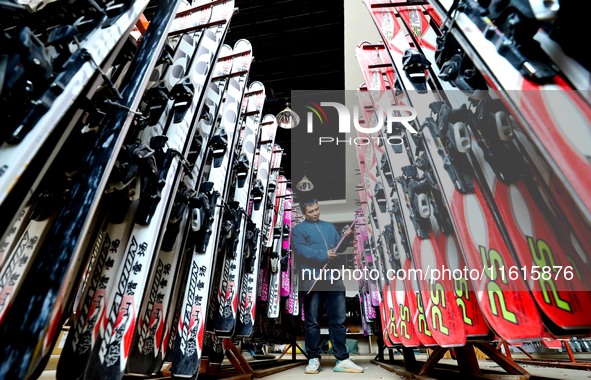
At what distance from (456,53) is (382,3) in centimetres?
94

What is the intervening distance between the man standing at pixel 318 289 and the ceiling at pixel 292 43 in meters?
2.50

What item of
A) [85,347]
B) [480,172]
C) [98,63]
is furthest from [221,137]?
[480,172]

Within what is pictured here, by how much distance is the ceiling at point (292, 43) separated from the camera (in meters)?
4.23

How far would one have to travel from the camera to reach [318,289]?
2.90m

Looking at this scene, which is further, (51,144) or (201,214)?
(201,214)

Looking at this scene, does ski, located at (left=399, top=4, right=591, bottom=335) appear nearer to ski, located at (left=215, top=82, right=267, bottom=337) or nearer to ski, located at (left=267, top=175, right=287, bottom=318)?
ski, located at (left=215, top=82, right=267, bottom=337)

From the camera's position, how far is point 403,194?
188 centimetres

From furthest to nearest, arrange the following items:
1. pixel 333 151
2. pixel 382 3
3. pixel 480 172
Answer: pixel 333 151 → pixel 382 3 → pixel 480 172

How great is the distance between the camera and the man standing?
2.61m

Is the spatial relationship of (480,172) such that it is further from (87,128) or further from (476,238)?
(87,128)

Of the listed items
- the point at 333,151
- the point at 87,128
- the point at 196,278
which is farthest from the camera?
the point at 333,151

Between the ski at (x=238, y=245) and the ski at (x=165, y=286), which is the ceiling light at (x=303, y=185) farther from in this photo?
the ski at (x=165, y=286)

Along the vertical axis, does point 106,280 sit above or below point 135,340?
above

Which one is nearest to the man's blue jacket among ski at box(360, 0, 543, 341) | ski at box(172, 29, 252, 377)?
ski at box(172, 29, 252, 377)
